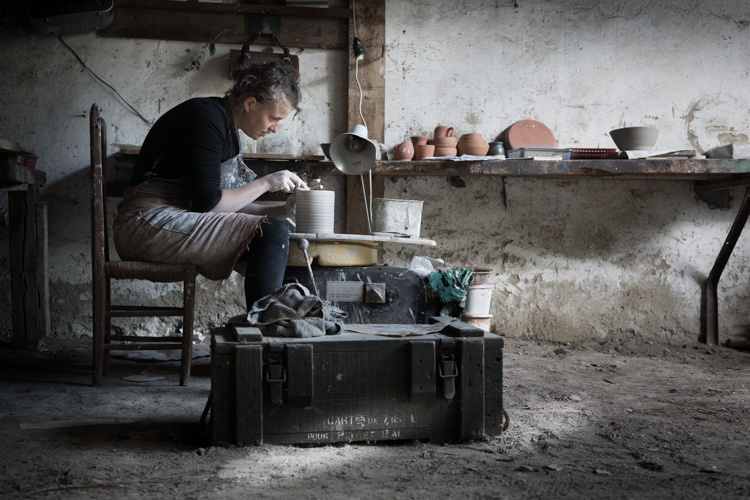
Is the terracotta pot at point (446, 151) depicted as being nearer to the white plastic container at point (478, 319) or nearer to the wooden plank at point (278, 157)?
the wooden plank at point (278, 157)

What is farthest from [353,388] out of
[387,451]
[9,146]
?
[9,146]

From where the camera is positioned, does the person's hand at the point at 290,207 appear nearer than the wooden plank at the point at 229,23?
Yes

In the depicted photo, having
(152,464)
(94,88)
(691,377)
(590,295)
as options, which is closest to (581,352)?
(590,295)

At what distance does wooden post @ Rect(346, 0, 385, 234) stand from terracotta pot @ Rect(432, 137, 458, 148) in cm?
41

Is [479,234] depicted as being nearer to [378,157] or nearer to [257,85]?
[378,157]

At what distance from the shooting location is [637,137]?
4.02 metres

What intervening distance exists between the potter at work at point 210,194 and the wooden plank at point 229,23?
56.6 inches

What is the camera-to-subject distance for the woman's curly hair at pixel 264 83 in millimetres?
2896

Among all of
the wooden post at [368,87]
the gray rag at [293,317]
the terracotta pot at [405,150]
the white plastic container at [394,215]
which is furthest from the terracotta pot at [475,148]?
the gray rag at [293,317]

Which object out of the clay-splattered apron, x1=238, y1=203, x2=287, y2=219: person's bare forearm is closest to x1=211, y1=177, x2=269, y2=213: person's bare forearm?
the clay-splattered apron

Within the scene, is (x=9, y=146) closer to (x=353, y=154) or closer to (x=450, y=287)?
(x=353, y=154)

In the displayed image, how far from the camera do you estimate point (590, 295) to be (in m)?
4.52

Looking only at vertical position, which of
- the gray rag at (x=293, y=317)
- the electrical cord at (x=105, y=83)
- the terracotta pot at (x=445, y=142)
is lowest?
the gray rag at (x=293, y=317)

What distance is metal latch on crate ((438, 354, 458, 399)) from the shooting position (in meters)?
2.05
